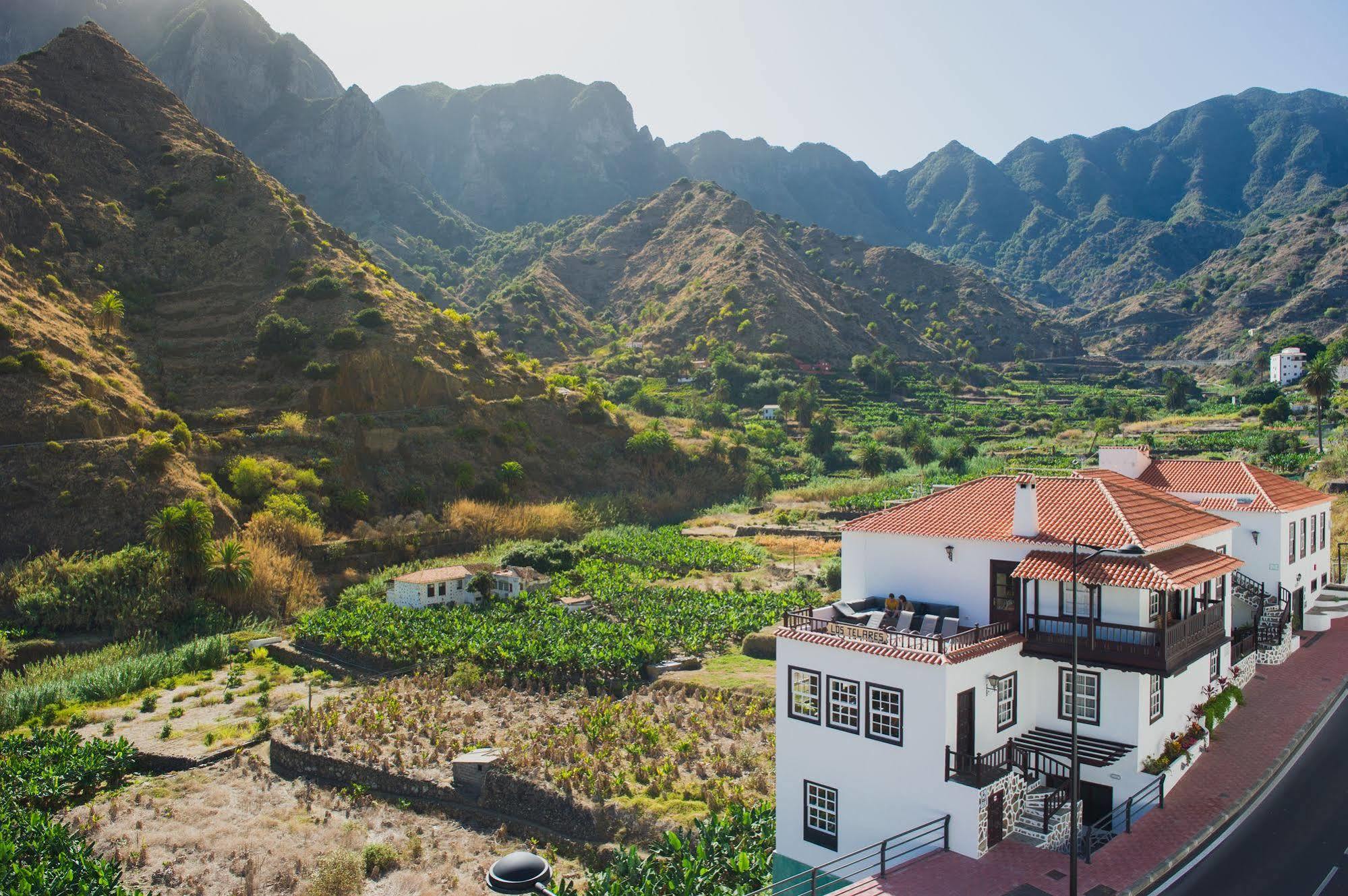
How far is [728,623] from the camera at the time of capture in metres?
37.7

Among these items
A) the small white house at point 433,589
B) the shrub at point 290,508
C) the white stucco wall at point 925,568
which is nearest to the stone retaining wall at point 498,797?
the white stucco wall at point 925,568

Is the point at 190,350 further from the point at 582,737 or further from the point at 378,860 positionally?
the point at 378,860

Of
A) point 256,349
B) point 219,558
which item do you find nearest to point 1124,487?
point 219,558

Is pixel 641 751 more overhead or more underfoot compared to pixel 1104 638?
more underfoot

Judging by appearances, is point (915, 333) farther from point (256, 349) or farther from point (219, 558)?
point (219, 558)

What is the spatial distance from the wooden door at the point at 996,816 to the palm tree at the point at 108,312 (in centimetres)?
6310

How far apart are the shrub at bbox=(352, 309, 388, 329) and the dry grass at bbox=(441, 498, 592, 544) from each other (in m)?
17.3

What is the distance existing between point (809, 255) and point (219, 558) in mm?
128229

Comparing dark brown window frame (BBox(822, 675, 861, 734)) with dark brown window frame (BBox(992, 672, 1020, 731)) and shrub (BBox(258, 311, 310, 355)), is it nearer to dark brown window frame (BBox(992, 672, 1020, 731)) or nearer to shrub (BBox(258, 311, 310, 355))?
dark brown window frame (BBox(992, 672, 1020, 731))

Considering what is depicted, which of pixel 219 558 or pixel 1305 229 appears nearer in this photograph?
pixel 219 558

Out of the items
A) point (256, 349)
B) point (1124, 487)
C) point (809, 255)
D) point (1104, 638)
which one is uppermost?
point (809, 255)

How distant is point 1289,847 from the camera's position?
53.7 ft

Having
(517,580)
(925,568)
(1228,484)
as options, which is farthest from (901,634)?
(517,580)

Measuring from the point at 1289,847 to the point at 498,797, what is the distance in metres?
17.9
